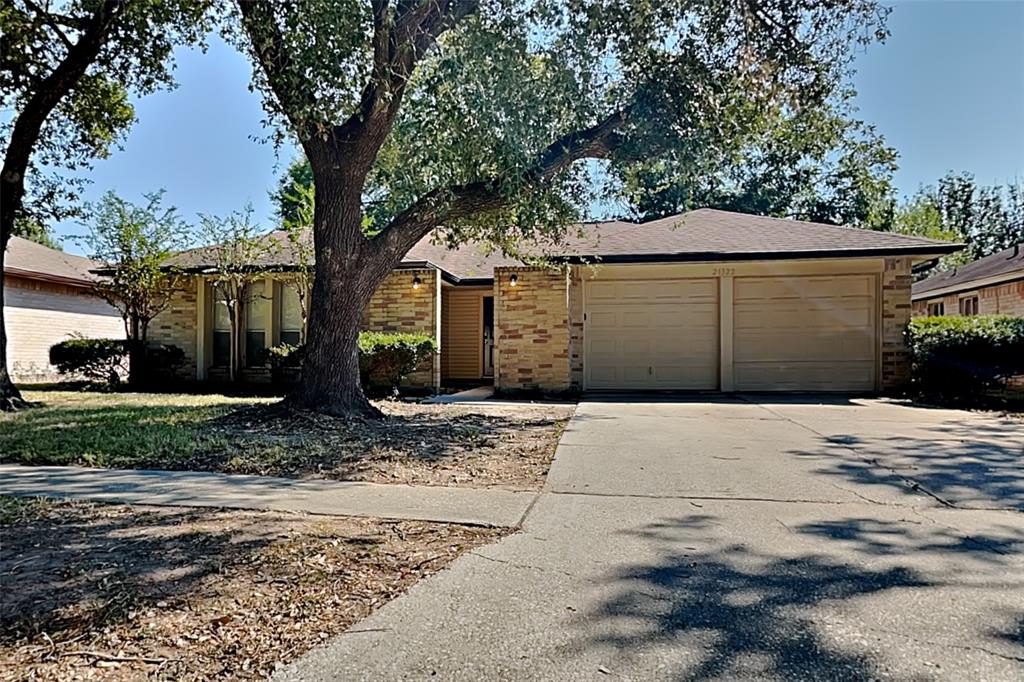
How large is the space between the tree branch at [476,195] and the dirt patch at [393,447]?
8.04 feet

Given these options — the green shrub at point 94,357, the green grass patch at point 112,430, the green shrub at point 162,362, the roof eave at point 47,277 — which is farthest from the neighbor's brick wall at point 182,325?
the roof eave at point 47,277

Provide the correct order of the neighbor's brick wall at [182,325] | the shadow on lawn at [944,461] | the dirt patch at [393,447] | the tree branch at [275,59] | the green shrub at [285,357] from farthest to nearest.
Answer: the neighbor's brick wall at [182,325]
the green shrub at [285,357]
the tree branch at [275,59]
the dirt patch at [393,447]
the shadow on lawn at [944,461]

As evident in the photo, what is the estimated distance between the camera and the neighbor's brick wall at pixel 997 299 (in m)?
16.5

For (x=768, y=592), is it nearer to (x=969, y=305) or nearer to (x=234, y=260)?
(x=234, y=260)

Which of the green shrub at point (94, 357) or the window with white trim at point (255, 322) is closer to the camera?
the green shrub at point (94, 357)

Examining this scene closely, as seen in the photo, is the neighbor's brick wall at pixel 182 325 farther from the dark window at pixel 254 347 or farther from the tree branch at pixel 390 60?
the tree branch at pixel 390 60

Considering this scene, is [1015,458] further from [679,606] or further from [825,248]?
A: [825,248]

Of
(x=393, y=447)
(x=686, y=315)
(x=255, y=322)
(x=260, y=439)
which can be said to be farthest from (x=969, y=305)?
(x=260, y=439)

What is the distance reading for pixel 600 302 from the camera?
13000 mm

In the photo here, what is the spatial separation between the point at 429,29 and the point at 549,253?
18.4ft

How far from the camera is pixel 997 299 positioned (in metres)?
17.6

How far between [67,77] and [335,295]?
21.6 ft

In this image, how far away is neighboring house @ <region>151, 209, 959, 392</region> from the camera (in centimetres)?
1223

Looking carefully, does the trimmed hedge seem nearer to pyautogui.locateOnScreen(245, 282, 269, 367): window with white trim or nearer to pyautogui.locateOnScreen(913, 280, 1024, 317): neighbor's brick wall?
pyautogui.locateOnScreen(245, 282, 269, 367): window with white trim
